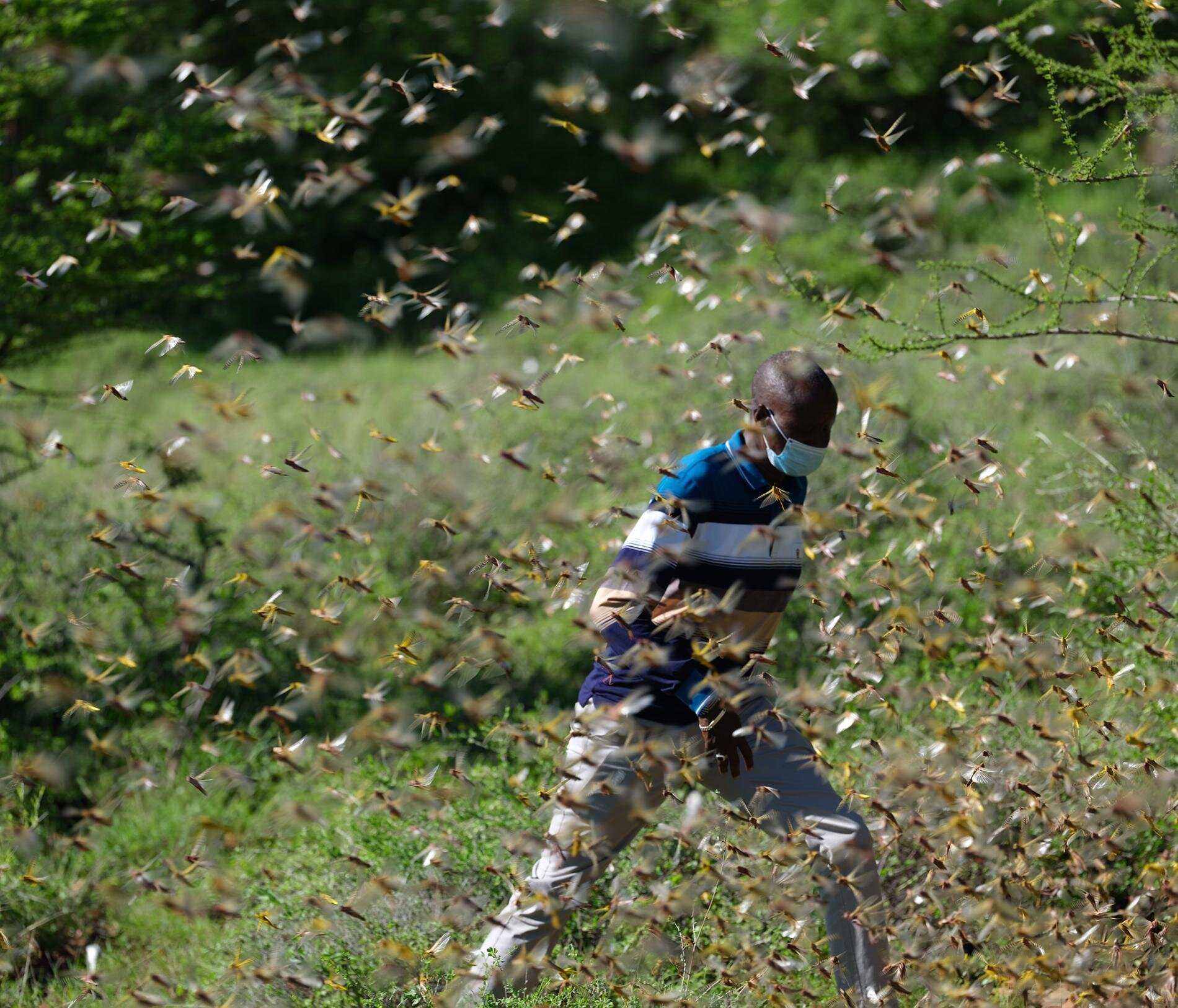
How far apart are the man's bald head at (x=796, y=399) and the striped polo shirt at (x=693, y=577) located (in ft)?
0.49

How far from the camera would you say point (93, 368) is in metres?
13.7

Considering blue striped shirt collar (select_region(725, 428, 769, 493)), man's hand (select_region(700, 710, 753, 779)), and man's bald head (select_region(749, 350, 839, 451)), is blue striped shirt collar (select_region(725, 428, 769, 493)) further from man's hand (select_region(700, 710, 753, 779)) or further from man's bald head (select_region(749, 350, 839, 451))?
man's hand (select_region(700, 710, 753, 779))

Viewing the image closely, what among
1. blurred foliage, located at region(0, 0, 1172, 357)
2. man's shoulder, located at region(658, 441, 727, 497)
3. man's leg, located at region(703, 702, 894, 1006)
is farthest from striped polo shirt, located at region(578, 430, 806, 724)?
blurred foliage, located at region(0, 0, 1172, 357)

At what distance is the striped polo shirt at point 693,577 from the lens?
3.02 metres

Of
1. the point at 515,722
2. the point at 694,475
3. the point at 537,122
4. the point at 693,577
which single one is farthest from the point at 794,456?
the point at 537,122

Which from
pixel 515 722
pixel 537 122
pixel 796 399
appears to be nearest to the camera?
pixel 796 399

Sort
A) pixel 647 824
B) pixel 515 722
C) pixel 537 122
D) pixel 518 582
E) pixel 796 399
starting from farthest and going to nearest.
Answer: pixel 537 122
pixel 515 722
pixel 518 582
pixel 647 824
pixel 796 399

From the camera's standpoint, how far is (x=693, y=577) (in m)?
3.14

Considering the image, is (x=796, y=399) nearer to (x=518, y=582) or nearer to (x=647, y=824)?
Answer: (x=518, y=582)

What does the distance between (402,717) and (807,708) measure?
1.10 m

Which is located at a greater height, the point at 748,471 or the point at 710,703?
the point at 748,471

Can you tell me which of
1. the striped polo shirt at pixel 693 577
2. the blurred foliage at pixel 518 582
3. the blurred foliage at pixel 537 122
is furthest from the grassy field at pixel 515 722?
the blurred foliage at pixel 537 122

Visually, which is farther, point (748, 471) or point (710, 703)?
point (748, 471)

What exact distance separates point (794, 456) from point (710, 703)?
2.13ft
